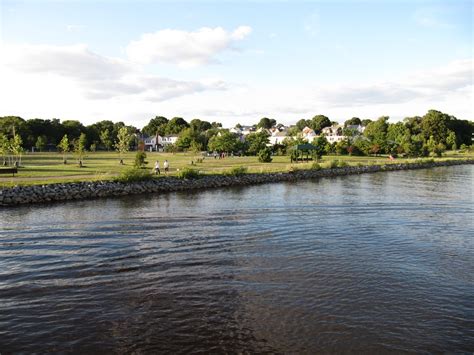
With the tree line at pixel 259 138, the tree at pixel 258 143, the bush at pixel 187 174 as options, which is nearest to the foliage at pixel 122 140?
the tree line at pixel 259 138

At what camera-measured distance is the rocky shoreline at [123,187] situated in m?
27.9

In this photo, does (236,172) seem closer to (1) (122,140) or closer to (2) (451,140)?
(1) (122,140)

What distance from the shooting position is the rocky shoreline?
27.9 metres

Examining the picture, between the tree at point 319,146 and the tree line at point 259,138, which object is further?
the tree line at point 259,138

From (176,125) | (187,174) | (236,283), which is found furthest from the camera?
(176,125)

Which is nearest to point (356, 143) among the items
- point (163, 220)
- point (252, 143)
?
point (252, 143)

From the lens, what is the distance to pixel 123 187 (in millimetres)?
33688

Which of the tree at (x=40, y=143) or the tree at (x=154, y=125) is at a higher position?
the tree at (x=154, y=125)

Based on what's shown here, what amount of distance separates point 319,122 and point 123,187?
168678 millimetres

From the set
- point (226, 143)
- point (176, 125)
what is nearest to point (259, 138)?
point (226, 143)

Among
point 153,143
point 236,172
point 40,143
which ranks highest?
point 153,143

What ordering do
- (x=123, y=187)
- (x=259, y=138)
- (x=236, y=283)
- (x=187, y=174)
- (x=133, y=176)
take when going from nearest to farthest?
(x=236, y=283)
(x=123, y=187)
(x=133, y=176)
(x=187, y=174)
(x=259, y=138)

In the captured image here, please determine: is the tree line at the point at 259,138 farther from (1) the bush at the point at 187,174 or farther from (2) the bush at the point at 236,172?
(1) the bush at the point at 187,174

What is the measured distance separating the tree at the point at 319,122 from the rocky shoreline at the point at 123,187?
462ft
